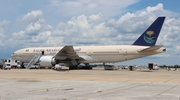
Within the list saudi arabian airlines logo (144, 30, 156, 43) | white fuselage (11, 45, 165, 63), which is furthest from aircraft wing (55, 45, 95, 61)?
saudi arabian airlines logo (144, 30, 156, 43)

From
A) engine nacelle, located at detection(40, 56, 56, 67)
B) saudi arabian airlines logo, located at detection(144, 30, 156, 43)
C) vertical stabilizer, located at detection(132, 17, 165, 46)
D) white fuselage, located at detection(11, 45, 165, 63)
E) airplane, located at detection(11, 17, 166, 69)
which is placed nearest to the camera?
vertical stabilizer, located at detection(132, 17, 165, 46)

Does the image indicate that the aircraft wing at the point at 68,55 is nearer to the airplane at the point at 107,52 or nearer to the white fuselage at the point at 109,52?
the airplane at the point at 107,52

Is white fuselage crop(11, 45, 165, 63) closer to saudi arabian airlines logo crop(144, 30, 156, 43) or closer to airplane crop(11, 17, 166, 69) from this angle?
airplane crop(11, 17, 166, 69)

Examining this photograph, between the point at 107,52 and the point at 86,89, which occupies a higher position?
the point at 107,52

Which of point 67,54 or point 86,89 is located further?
point 67,54

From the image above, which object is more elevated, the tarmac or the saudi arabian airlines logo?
the saudi arabian airlines logo

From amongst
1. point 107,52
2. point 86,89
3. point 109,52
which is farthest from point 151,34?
point 86,89

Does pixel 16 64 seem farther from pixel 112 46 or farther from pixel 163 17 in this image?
pixel 163 17

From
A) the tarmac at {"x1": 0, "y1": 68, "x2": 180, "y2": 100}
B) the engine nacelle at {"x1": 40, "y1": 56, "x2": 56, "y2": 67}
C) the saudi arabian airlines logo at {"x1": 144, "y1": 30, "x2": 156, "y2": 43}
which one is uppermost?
the saudi arabian airlines logo at {"x1": 144, "y1": 30, "x2": 156, "y2": 43}

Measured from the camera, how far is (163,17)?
4228 centimetres

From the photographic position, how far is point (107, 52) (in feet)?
153

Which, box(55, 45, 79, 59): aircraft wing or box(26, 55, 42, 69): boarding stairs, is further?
box(26, 55, 42, 69): boarding stairs

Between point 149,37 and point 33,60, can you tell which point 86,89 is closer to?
point 149,37

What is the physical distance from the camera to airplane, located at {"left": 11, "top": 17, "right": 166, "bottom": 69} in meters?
43.2
